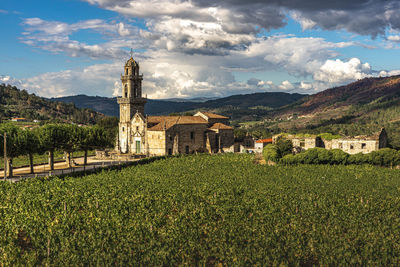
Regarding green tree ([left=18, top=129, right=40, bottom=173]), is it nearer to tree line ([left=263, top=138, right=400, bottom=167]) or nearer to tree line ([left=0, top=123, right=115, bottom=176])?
tree line ([left=0, top=123, right=115, bottom=176])

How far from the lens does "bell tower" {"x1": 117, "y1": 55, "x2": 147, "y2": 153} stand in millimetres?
67375

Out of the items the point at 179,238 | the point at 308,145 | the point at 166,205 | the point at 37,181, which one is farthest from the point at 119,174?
the point at 308,145

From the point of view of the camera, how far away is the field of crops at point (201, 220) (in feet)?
66.1

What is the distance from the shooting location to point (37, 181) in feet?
121

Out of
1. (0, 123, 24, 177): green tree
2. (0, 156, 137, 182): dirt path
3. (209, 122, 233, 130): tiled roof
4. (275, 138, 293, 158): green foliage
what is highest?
(209, 122, 233, 130): tiled roof

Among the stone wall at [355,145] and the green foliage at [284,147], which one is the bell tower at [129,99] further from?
the stone wall at [355,145]

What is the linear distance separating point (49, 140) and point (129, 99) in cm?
2252

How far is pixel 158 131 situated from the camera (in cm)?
6278

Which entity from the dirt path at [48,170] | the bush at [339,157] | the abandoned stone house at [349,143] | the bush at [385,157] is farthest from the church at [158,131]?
the bush at [385,157]

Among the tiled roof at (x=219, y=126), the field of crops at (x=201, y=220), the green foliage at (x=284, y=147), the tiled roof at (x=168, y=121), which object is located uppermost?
the tiled roof at (x=168, y=121)

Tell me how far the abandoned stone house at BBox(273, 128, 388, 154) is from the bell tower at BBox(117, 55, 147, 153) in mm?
31207

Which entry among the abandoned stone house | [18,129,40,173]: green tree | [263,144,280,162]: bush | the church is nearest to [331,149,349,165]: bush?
the abandoned stone house

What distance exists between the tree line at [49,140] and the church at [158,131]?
31.4ft

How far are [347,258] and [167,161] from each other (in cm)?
3862
